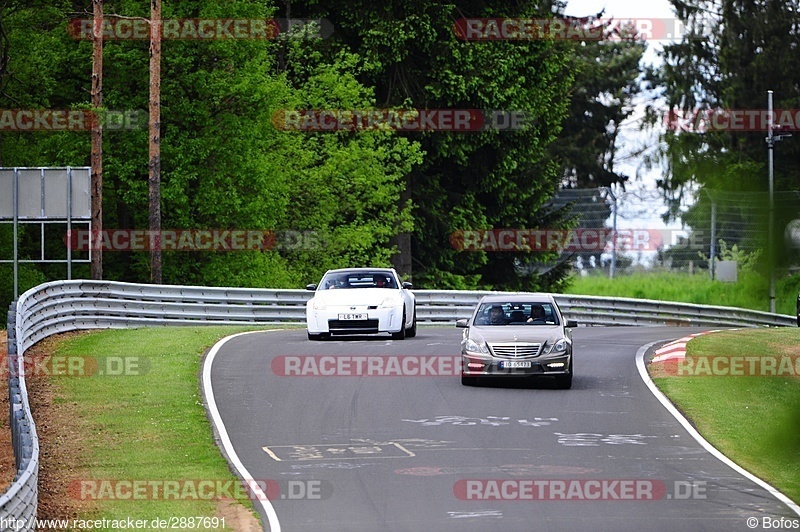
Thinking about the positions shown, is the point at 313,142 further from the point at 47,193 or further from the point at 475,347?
the point at 475,347

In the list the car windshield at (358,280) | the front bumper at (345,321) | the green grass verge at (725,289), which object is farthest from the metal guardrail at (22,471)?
the car windshield at (358,280)

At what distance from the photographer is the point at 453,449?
15.4 metres

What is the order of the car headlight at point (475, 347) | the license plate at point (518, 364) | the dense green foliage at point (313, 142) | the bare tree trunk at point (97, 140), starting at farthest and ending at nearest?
the dense green foliage at point (313, 142) → the bare tree trunk at point (97, 140) → the car headlight at point (475, 347) → the license plate at point (518, 364)

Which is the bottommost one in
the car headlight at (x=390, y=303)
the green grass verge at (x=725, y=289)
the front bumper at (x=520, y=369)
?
the front bumper at (x=520, y=369)

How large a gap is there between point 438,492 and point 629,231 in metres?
8.03

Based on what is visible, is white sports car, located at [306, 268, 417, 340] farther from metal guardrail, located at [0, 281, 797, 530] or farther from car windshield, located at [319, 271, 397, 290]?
metal guardrail, located at [0, 281, 797, 530]

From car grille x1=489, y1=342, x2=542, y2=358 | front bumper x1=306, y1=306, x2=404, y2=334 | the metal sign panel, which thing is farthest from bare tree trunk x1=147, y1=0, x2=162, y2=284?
car grille x1=489, y1=342, x2=542, y2=358

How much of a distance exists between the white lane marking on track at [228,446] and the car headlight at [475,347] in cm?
412

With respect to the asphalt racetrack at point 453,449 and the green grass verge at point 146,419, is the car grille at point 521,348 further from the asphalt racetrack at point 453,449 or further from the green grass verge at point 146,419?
the green grass verge at point 146,419

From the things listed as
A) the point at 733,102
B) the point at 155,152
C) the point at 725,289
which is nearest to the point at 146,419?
the point at 725,289

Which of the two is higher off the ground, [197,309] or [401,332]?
[197,309]

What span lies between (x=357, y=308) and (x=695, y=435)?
1040cm

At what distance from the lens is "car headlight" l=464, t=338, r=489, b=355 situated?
20.4m

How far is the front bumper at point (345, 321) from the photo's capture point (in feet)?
85.9
